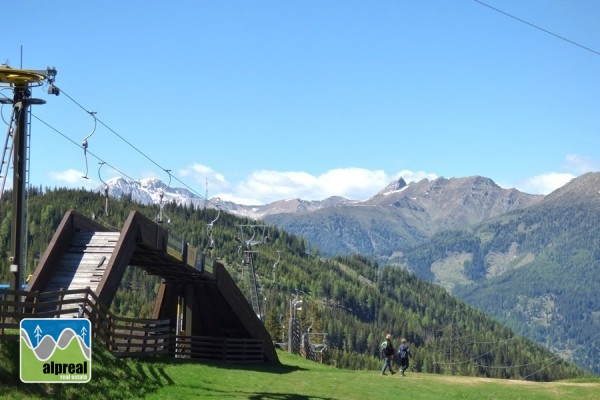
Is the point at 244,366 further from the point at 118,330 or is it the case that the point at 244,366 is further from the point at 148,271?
the point at 118,330

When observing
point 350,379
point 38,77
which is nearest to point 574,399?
point 350,379

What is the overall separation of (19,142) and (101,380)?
8938 millimetres

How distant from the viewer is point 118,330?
4156 cm

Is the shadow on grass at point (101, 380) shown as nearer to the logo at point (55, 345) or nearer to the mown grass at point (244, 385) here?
the mown grass at point (244, 385)

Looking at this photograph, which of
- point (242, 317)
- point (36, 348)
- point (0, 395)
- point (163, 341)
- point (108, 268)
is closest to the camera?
point (36, 348)

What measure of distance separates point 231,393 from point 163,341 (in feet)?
33.4

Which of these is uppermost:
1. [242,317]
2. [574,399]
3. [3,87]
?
[3,87]

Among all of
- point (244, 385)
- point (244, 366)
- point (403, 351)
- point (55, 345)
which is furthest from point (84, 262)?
point (403, 351)

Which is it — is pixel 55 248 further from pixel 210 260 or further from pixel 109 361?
pixel 210 260

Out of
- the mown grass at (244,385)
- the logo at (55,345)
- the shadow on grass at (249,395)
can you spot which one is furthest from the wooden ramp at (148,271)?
the logo at (55,345)

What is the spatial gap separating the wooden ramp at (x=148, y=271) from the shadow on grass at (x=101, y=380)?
2.49 metres

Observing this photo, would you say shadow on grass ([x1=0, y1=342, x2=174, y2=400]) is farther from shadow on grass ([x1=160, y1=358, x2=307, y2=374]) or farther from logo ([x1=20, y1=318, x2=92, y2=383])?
shadow on grass ([x1=160, y1=358, x2=307, y2=374])

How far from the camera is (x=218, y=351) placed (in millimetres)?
51094

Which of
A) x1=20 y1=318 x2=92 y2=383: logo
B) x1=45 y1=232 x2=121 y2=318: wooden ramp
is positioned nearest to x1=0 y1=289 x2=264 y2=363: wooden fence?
x1=45 y1=232 x2=121 y2=318: wooden ramp
